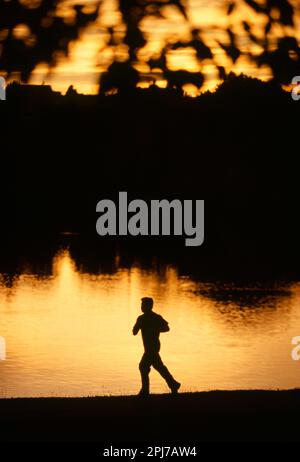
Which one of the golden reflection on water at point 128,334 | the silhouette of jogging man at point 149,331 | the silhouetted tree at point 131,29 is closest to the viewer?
the silhouette of jogging man at point 149,331

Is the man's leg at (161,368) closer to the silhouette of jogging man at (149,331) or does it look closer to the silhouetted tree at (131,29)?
the silhouette of jogging man at (149,331)

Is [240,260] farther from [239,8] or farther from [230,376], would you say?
[239,8]

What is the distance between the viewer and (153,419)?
19.0 metres

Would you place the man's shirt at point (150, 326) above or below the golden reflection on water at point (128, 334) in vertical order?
below

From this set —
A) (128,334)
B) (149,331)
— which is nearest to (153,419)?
(149,331)

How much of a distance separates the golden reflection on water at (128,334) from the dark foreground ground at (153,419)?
18.1 m

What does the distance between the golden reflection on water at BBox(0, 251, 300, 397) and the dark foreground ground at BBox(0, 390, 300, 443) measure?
1810 centimetres

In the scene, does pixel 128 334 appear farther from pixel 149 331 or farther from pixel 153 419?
pixel 153 419

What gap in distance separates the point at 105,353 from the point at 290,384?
13051 millimetres

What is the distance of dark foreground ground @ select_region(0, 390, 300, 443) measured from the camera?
1809 cm

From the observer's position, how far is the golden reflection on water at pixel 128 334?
4728cm

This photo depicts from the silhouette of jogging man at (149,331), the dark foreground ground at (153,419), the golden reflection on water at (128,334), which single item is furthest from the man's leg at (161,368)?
the golden reflection on water at (128,334)

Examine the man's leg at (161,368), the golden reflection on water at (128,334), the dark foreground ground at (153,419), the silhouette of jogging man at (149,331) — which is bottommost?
the dark foreground ground at (153,419)

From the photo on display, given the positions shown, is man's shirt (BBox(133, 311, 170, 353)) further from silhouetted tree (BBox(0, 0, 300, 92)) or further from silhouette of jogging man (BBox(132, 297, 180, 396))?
silhouetted tree (BBox(0, 0, 300, 92))
